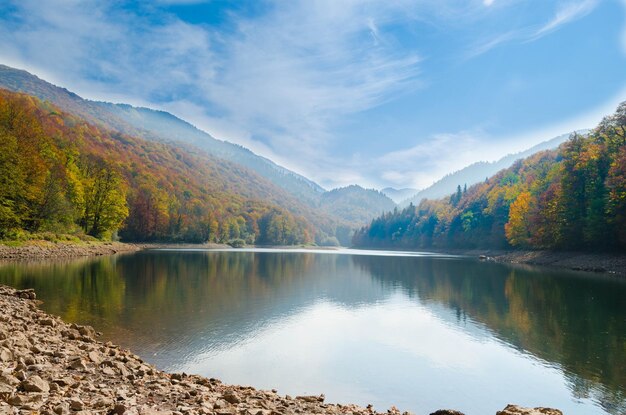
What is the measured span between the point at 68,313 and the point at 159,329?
19.0 ft

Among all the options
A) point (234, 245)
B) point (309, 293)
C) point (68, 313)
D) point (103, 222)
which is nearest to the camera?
point (68, 313)

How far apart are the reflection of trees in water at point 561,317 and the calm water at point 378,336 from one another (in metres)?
0.09

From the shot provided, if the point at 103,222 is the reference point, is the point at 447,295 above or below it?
below

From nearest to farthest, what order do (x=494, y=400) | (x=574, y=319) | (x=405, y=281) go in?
1. (x=494, y=400)
2. (x=574, y=319)
3. (x=405, y=281)

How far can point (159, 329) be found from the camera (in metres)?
19.2

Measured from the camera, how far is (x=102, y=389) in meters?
8.55

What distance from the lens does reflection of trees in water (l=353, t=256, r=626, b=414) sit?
49.1 feet

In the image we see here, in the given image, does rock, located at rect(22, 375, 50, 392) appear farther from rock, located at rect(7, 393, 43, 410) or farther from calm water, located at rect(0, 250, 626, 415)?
calm water, located at rect(0, 250, 626, 415)

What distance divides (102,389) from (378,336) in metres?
15.6

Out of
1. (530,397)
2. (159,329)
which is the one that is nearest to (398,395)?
(530,397)

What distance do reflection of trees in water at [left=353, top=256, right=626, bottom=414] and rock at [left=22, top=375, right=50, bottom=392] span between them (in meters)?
15.6

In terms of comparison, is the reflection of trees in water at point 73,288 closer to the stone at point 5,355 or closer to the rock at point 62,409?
the stone at point 5,355

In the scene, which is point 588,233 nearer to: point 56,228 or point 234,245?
point 56,228

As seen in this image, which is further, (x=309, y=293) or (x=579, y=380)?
(x=309, y=293)
